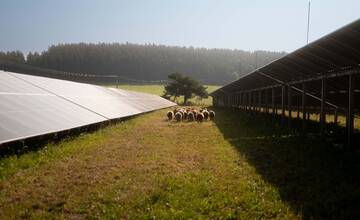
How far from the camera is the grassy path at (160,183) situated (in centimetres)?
664

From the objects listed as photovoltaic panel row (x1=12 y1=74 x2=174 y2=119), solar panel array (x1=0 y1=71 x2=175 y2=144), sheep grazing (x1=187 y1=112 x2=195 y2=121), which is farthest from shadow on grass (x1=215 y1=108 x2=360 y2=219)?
sheep grazing (x1=187 y1=112 x2=195 y2=121)

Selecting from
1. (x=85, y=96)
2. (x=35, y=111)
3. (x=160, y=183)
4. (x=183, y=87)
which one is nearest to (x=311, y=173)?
(x=160, y=183)

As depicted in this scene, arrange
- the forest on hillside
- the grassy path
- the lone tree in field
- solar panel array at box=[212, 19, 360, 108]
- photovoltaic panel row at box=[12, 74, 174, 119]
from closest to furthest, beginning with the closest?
the grassy path → solar panel array at box=[212, 19, 360, 108] → photovoltaic panel row at box=[12, 74, 174, 119] → the lone tree in field → the forest on hillside

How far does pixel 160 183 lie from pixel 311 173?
3.56 m

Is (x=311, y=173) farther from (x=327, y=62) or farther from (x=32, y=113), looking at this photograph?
(x=32, y=113)

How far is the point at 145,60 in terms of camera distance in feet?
552

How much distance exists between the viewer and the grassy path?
21.8 feet

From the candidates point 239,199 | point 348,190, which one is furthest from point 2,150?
point 348,190

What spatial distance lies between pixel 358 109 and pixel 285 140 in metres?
11.5

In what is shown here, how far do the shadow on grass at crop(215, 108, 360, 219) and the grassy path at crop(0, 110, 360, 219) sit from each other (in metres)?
0.03

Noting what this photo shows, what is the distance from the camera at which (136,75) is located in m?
161

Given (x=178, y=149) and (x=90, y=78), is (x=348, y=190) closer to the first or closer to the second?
(x=178, y=149)

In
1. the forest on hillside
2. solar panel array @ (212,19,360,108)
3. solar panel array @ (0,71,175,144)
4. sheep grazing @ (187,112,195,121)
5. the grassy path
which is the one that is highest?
the forest on hillside

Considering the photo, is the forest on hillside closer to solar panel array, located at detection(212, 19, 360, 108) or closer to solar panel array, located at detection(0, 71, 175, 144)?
solar panel array, located at detection(212, 19, 360, 108)
